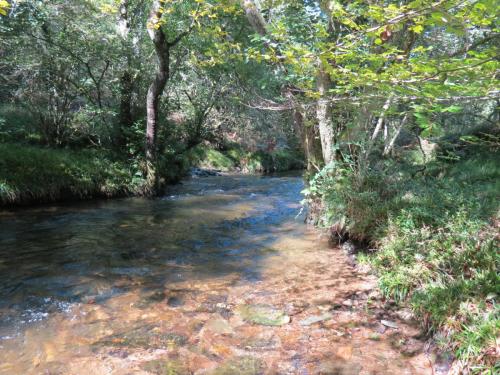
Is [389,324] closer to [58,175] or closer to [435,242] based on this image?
[435,242]

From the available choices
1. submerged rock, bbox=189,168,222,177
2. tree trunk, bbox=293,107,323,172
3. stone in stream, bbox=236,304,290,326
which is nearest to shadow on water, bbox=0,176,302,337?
stone in stream, bbox=236,304,290,326

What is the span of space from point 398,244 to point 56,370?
416 centimetres

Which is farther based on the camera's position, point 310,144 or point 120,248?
point 310,144

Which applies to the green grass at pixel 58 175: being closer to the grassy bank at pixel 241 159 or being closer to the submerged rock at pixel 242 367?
the grassy bank at pixel 241 159

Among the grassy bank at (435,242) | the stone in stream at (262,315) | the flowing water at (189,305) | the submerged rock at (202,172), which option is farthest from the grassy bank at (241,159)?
the stone in stream at (262,315)

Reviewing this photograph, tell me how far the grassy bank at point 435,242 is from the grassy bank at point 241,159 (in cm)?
1241

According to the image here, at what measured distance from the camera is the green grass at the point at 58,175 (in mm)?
9391

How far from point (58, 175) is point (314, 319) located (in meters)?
8.82

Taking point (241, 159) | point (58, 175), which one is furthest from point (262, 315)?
point (241, 159)

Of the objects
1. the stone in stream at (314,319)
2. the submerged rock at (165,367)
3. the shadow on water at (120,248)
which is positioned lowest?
the submerged rock at (165,367)

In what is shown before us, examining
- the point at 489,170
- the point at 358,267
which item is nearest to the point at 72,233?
the point at 358,267

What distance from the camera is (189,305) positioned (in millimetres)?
4438

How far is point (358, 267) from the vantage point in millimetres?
5555

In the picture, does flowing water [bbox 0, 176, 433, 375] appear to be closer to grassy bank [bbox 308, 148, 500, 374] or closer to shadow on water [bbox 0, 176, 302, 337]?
shadow on water [bbox 0, 176, 302, 337]
